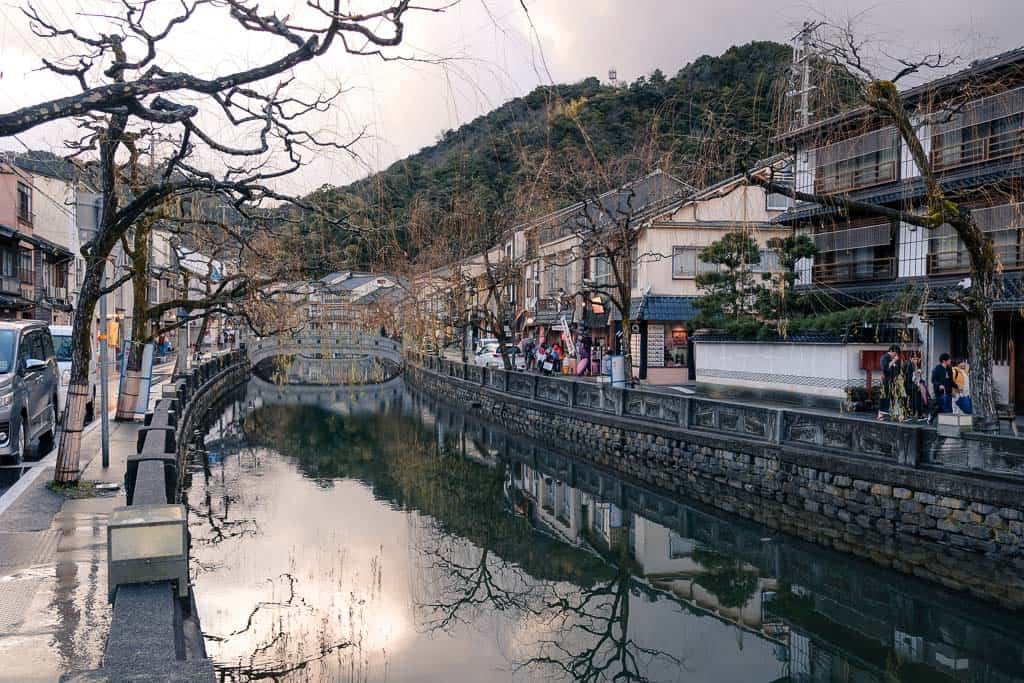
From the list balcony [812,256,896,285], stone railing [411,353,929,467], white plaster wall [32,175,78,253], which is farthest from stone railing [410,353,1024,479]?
white plaster wall [32,175,78,253]

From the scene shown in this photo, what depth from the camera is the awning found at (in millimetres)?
35188

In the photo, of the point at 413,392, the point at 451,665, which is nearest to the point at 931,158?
the point at 451,665

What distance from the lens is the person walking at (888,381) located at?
61.6 ft

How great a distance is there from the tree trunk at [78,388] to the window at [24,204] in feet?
112

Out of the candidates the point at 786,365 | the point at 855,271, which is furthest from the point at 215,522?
the point at 855,271

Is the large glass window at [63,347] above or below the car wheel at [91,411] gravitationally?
above

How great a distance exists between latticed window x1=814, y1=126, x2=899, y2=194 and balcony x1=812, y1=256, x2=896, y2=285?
7.57 ft

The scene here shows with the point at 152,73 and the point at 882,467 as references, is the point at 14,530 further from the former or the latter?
the point at 882,467

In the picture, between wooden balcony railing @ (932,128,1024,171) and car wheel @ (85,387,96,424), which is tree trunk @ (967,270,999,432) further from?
car wheel @ (85,387,96,424)

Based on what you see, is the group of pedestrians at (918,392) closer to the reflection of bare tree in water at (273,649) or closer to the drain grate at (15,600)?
the reflection of bare tree in water at (273,649)

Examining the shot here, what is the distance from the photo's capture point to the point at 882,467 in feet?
45.3

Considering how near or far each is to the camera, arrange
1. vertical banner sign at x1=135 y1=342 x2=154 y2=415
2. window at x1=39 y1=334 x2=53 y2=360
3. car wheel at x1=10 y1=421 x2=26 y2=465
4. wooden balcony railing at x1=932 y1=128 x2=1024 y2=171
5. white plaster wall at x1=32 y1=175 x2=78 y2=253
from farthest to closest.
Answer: white plaster wall at x1=32 y1=175 x2=78 y2=253
vertical banner sign at x1=135 y1=342 x2=154 y2=415
wooden balcony railing at x1=932 y1=128 x2=1024 y2=171
window at x1=39 y1=334 x2=53 y2=360
car wheel at x1=10 y1=421 x2=26 y2=465

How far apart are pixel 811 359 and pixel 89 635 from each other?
22.3m

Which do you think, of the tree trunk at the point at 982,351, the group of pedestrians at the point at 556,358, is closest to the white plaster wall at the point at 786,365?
the group of pedestrians at the point at 556,358
